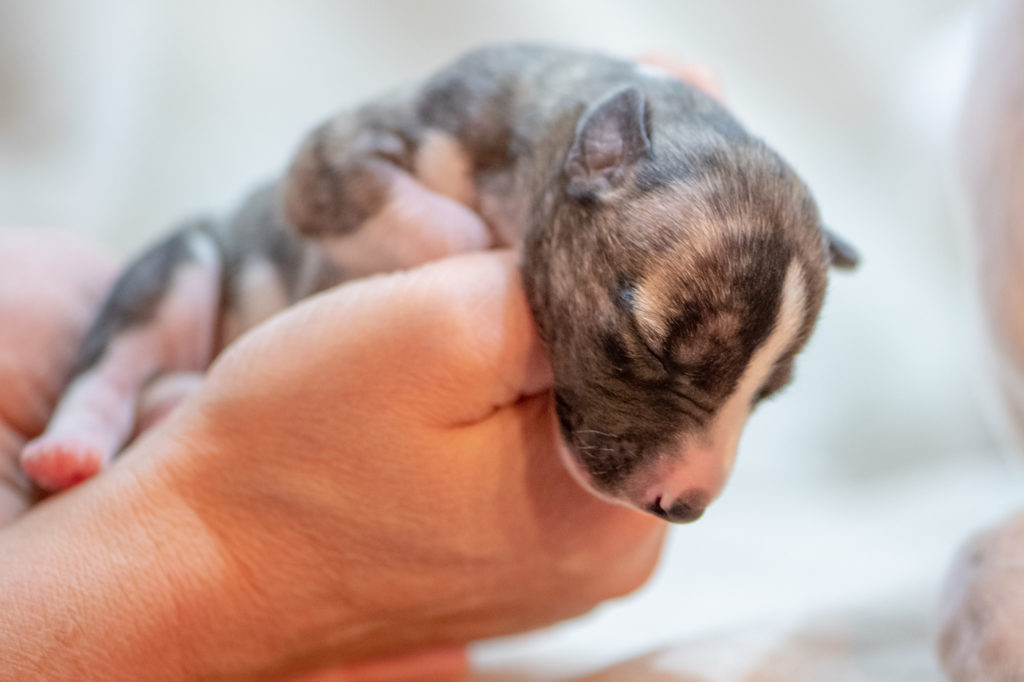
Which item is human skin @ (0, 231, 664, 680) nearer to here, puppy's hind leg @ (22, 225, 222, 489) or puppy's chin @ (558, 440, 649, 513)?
puppy's chin @ (558, 440, 649, 513)

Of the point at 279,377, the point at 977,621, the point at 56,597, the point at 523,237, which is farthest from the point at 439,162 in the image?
the point at 977,621

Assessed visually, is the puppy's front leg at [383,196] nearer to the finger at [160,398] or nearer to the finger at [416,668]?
the finger at [160,398]

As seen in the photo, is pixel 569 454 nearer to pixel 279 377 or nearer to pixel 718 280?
pixel 718 280

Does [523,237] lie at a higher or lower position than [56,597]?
higher

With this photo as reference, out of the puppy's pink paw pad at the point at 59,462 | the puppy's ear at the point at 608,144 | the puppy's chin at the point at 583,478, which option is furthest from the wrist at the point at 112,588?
the puppy's ear at the point at 608,144

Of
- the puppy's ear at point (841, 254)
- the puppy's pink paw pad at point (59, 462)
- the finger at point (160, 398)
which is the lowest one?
the finger at point (160, 398)
